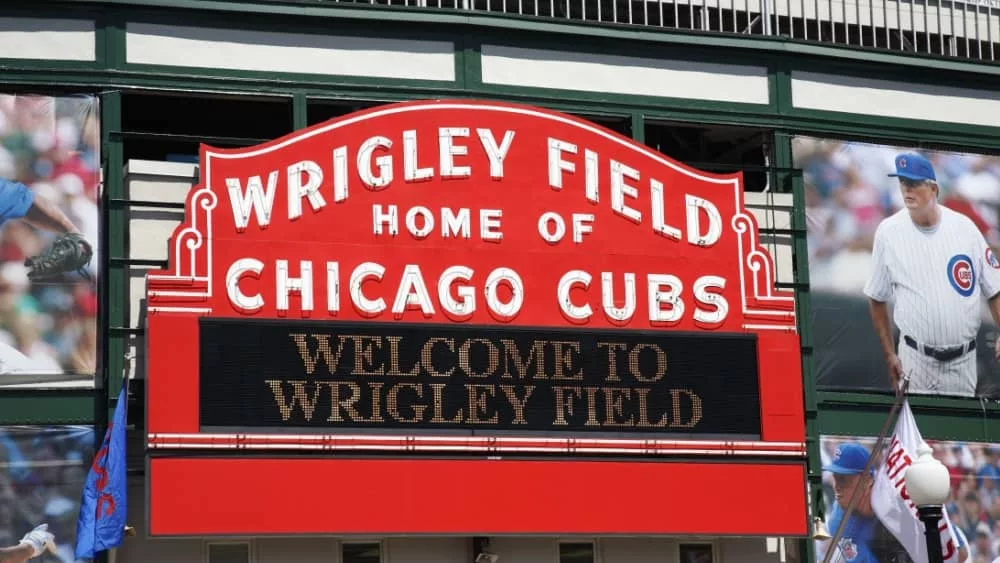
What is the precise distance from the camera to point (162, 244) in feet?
86.9

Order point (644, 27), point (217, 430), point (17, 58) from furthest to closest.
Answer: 1. point (644, 27)
2. point (17, 58)
3. point (217, 430)

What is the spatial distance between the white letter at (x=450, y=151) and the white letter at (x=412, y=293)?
4.97 feet

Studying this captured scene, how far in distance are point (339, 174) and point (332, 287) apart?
1658 mm

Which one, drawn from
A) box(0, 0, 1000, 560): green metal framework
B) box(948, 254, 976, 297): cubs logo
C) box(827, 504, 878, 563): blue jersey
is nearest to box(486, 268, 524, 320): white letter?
box(0, 0, 1000, 560): green metal framework

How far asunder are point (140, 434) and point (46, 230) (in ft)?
Result: 9.72

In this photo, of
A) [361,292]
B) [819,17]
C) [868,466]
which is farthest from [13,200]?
[819,17]

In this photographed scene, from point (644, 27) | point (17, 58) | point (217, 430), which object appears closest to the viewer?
point (217, 430)

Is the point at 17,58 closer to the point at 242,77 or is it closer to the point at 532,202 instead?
the point at 242,77

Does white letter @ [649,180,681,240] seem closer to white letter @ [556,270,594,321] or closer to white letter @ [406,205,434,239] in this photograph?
white letter @ [556,270,594,321]

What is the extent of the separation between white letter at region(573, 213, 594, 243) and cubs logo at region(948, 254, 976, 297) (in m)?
6.32

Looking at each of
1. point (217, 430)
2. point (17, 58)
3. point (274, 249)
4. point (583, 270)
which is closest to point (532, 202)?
point (583, 270)

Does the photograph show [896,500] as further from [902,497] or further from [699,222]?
[699,222]

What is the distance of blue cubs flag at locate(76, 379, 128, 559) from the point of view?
80.6 ft

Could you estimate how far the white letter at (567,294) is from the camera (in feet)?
87.8
